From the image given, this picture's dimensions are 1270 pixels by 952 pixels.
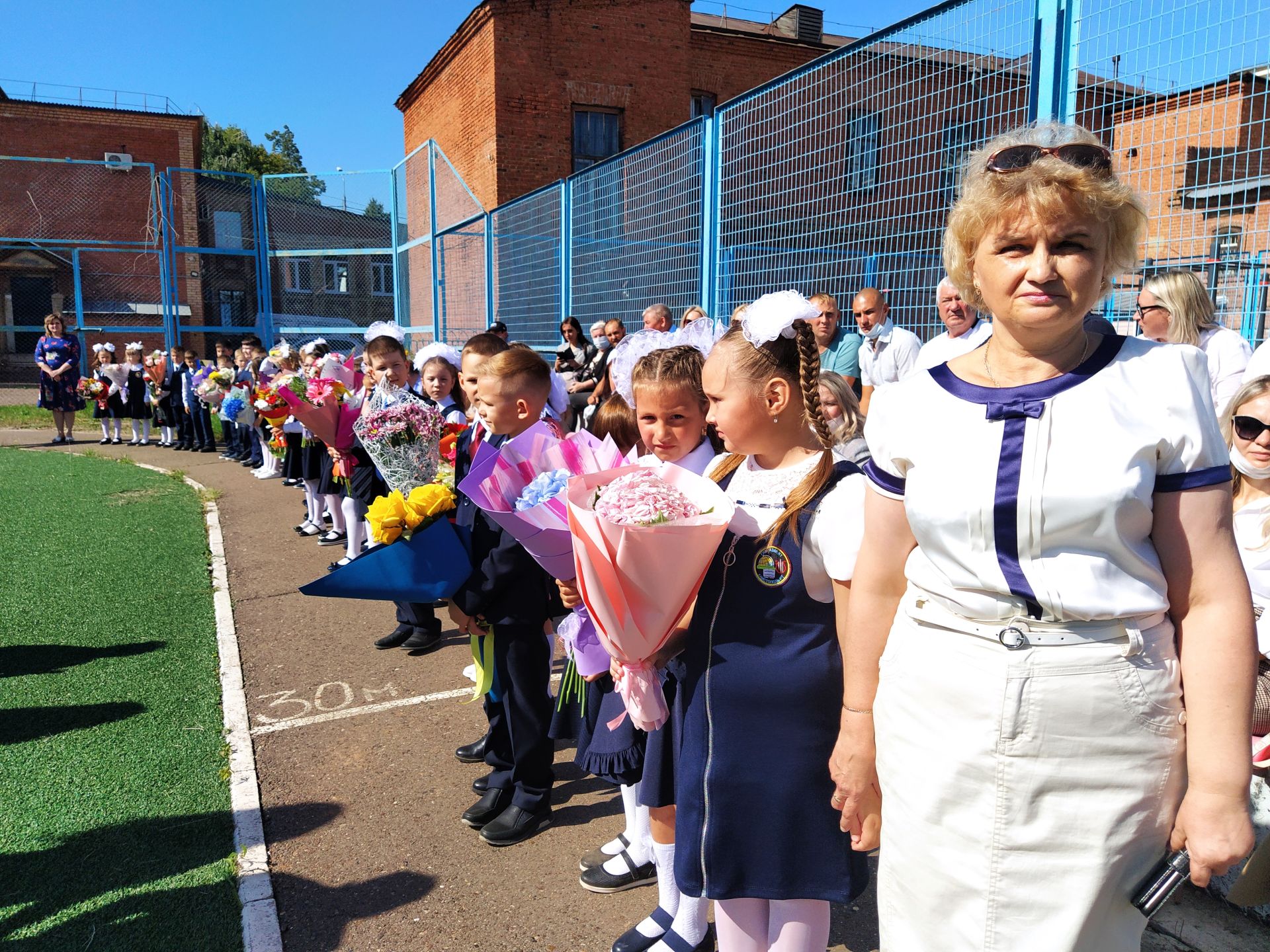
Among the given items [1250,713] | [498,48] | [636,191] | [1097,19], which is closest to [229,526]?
[636,191]

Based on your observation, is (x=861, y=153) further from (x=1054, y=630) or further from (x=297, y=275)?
(x=297, y=275)

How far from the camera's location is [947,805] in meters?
1.56

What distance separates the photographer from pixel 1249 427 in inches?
113

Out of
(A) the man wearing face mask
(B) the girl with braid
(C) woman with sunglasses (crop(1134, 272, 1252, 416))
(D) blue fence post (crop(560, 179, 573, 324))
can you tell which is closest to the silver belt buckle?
(B) the girl with braid

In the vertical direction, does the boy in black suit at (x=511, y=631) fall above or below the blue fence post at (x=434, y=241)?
below

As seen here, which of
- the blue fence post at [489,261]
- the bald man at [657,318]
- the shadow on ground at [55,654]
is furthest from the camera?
the blue fence post at [489,261]

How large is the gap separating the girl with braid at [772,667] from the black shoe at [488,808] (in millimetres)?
1423

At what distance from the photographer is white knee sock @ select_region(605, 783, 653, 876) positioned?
3020mm

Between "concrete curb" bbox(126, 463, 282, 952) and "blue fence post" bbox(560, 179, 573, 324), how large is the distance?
5673mm

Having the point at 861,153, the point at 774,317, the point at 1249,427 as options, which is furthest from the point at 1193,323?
the point at 774,317

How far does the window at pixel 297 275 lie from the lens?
690 inches

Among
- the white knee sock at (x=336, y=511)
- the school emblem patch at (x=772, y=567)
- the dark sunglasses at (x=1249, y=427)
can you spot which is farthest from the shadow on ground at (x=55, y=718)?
the dark sunglasses at (x=1249, y=427)

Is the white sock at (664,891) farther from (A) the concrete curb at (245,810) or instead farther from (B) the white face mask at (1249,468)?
(B) the white face mask at (1249,468)

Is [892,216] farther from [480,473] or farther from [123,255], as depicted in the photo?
[123,255]
